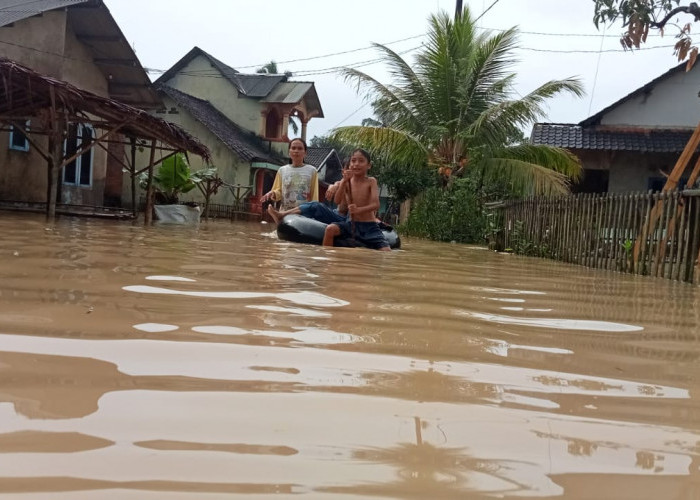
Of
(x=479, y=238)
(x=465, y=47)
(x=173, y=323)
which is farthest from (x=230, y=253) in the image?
(x=465, y=47)

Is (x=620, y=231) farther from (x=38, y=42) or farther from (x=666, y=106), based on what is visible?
(x=38, y=42)

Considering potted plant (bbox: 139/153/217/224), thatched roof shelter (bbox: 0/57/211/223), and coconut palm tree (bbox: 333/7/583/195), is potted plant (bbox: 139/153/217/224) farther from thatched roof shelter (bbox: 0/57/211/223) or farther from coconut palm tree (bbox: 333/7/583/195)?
coconut palm tree (bbox: 333/7/583/195)

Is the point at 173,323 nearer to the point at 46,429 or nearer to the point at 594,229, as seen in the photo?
the point at 46,429

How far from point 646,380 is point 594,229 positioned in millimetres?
6918

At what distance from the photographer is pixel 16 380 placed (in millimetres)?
1540

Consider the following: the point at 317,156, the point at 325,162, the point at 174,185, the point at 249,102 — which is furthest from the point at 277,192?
the point at 325,162

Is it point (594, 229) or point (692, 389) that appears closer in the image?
point (692, 389)

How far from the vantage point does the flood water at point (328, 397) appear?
1136 millimetres

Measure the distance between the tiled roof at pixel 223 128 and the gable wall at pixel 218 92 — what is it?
0.37m

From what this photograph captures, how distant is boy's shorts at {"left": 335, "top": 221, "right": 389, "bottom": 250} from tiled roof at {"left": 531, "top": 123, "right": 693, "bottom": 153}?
1000 centimetres

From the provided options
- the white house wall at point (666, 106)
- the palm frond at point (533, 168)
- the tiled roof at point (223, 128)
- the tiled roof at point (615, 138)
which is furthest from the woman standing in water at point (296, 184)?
the tiled roof at point (223, 128)

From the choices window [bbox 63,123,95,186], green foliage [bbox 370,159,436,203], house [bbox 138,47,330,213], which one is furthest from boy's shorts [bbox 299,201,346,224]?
house [bbox 138,47,330,213]

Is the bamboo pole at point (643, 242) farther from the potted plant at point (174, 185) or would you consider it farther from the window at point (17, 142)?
the window at point (17, 142)

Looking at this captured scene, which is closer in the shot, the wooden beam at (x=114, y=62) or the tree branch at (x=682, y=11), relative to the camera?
the tree branch at (x=682, y=11)
